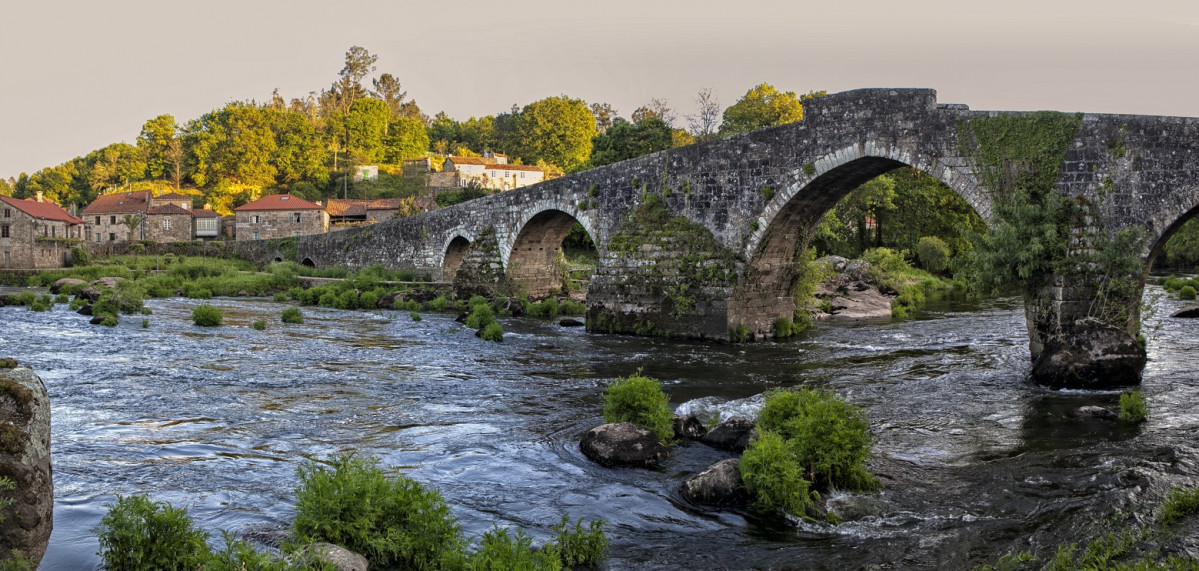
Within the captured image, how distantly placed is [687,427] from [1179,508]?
15.0 ft

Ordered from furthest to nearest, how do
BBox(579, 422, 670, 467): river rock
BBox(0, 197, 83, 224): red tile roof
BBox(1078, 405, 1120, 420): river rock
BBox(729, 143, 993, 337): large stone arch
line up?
1. BBox(0, 197, 83, 224): red tile roof
2. BBox(729, 143, 993, 337): large stone arch
3. BBox(1078, 405, 1120, 420): river rock
4. BBox(579, 422, 670, 467): river rock

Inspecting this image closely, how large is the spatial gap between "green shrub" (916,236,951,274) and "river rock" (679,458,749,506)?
33.3 meters

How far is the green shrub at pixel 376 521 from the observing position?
18.9ft

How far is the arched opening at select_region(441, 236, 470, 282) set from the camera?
30625mm

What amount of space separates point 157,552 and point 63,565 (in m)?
0.99

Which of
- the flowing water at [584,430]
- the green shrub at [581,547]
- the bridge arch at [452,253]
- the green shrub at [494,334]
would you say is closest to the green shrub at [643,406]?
the flowing water at [584,430]

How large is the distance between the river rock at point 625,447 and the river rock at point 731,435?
67 cm

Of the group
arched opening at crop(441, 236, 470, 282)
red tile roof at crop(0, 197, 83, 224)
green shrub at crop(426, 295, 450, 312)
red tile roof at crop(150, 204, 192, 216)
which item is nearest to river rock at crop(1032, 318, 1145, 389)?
green shrub at crop(426, 295, 450, 312)

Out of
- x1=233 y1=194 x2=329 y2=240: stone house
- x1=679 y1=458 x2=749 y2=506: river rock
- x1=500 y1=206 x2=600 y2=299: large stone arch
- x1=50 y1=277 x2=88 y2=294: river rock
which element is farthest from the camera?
x1=233 y1=194 x2=329 y2=240: stone house

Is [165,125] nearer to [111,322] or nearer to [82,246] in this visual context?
[82,246]

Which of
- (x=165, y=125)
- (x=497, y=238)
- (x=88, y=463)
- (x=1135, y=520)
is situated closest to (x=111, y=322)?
(x=497, y=238)

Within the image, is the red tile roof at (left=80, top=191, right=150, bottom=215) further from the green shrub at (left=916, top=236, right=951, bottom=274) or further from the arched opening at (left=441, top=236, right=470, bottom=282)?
the green shrub at (left=916, top=236, right=951, bottom=274)

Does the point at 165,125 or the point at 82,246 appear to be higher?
the point at 165,125

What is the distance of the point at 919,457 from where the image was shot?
8.84 meters
